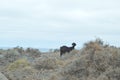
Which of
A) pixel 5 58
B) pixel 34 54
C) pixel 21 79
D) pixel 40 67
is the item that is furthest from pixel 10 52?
pixel 21 79

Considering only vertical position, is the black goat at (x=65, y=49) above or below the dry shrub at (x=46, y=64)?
above

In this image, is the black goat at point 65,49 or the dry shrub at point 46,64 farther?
the black goat at point 65,49

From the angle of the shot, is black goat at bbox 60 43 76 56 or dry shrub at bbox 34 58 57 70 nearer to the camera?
dry shrub at bbox 34 58 57 70

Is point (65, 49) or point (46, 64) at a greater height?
point (65, 49)

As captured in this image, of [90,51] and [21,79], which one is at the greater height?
[90,51]

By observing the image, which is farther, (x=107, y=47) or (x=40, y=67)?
(x=40, y=67)

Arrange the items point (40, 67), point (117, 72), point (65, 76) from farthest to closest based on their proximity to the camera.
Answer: point (40, 67)
point (65, 76)
point (117, 72)

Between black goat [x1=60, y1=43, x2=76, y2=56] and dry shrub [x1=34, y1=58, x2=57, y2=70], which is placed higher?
black goat [x1=60, y1=43, x2=76, y2=56]

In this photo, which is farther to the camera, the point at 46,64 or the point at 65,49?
the point at 65,49

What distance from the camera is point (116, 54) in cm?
1597

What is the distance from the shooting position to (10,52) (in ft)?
107

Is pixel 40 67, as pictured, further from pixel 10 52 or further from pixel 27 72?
pixel 10 52

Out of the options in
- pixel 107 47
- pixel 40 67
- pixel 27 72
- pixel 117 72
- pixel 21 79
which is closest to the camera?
pixel 117 72

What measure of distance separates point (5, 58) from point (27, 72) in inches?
406
